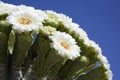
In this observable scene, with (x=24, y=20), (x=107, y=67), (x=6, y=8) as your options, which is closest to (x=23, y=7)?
(x=6, y=8)

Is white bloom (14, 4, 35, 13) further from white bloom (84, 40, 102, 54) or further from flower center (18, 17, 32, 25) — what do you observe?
white bloom (84, 40, 102, 54)

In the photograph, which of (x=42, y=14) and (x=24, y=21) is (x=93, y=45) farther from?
(x=24, y=21)

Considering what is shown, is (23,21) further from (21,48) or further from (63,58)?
(63,58)

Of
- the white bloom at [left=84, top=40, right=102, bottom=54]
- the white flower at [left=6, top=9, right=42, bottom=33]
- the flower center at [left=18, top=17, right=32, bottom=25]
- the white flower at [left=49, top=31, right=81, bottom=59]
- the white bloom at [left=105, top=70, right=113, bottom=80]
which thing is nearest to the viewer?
the white flower at [left=49, top=31, right=81, bottom=59]

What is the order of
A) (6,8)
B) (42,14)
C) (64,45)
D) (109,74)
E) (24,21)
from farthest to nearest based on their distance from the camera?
(109,74)
(6,8)
(42,14)
(24,21)
(64,45)

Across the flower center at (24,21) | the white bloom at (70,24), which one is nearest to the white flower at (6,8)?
the flower center at (24,21)

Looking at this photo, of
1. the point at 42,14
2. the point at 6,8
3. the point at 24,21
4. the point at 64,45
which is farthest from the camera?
the point at 6,8

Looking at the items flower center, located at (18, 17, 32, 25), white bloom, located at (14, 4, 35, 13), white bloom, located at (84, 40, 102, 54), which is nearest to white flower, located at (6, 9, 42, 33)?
flower center, located at (18, 17, 32, 25)
